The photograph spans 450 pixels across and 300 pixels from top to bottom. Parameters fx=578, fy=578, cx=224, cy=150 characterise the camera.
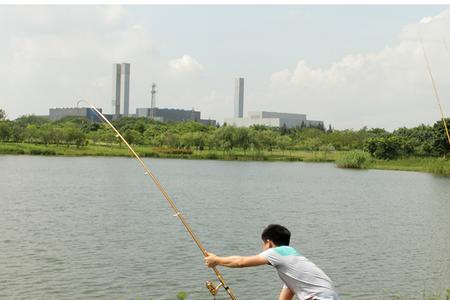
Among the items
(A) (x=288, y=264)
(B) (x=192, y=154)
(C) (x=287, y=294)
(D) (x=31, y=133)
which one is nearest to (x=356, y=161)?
(B) (x=192, y=154)

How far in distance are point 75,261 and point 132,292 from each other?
3.45 meters

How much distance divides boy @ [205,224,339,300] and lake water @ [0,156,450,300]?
745cm

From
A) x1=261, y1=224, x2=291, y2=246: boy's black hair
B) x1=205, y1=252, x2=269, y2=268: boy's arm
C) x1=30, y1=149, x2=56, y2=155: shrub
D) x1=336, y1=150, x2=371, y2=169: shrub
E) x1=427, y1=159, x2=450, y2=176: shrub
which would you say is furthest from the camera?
x1=30, y1=149, x2=56, y2=155: shrub

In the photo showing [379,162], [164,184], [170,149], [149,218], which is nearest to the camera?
[149,218]

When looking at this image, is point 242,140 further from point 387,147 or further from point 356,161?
point 356,161

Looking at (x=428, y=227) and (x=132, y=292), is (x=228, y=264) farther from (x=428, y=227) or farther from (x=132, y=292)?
(x=428, y=227)

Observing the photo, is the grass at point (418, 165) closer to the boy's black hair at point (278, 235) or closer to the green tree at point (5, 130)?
the green tree at point (5, 130)

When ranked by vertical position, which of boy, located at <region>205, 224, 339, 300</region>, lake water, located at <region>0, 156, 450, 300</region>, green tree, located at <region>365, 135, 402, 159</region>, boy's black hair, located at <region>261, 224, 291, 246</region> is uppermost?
green tree, located at <region>365, 135, 402, 159</region>

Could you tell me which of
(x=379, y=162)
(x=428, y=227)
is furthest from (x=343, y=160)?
(x=428, y=227)

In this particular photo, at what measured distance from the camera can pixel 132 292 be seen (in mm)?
13625

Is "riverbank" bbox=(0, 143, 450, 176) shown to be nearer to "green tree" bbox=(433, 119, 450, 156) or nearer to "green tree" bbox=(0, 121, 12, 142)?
"green tree" bbox=(433, 119, 450, 156)

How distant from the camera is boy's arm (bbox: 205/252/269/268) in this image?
19.9 feet

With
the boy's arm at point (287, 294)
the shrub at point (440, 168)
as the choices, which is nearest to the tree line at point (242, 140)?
→ the shrub at point (440, 168)

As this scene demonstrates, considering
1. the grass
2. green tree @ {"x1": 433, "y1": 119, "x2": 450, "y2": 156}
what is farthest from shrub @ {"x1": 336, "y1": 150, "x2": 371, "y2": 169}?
green tree @ {"x1": 433, "y1": 119, "x2": 450, "y2": 156}
